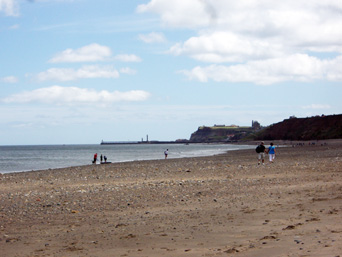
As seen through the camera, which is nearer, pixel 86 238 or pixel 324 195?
pixel 86 238

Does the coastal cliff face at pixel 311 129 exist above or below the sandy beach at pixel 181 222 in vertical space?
above

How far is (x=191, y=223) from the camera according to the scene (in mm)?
10547

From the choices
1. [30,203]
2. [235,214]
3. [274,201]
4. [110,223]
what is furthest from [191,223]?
[30,203]

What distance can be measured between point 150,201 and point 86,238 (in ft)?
15.3

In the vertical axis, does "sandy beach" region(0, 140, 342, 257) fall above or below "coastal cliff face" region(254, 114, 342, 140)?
below

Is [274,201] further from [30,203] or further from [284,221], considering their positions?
[30,203]

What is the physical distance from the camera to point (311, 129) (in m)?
172

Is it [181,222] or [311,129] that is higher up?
[311,129]

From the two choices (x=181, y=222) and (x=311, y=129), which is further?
(x=311, y=129)

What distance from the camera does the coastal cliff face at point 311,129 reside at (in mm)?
152875

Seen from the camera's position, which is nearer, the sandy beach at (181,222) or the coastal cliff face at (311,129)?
the sandy beach at (181,222)

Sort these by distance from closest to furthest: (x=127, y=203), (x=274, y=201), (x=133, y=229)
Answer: (x=133, y=229) < (x=274, y=201) < (x=127, y=203)

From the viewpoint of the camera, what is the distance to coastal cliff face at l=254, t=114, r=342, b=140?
15288 centimetres

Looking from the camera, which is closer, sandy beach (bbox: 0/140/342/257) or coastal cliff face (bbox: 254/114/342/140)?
sandy beach (bbox: 0/140/342/257)
